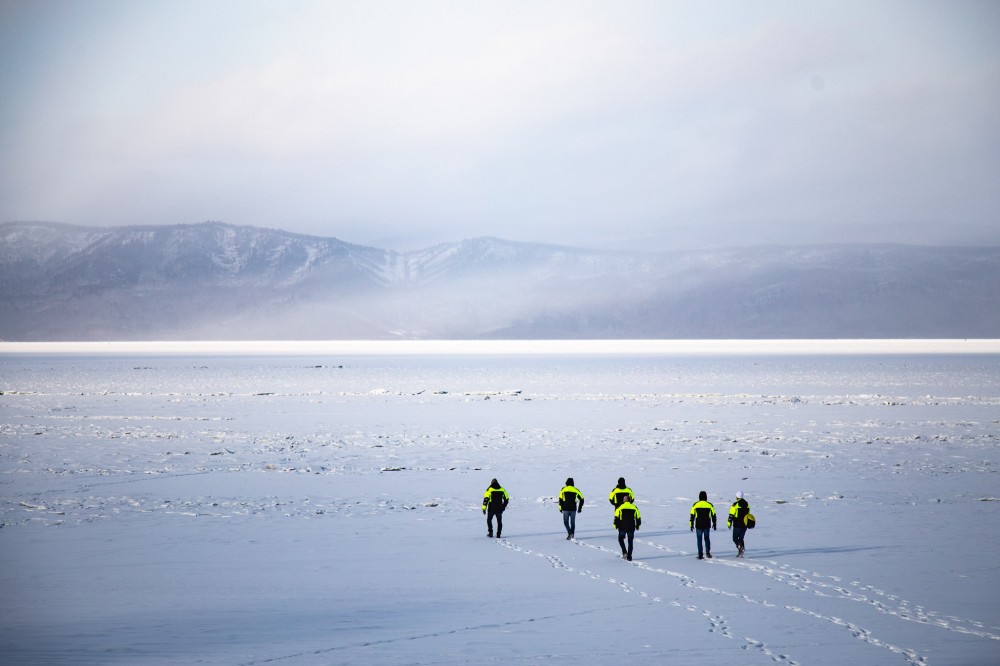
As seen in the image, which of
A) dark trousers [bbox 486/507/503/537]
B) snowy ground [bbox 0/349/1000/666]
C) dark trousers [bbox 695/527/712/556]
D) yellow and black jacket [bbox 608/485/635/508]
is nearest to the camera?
snowy ground [bbox 0/349/1000/666]

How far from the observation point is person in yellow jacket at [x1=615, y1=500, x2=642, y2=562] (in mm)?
16438

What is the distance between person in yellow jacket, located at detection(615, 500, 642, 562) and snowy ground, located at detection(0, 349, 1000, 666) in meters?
0.33

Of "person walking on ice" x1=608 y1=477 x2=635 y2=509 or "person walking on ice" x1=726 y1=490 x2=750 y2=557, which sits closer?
"person walking on ice" x1=726 y1=490 x2=750 y2=557

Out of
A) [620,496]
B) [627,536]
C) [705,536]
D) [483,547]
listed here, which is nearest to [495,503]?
[483,547]

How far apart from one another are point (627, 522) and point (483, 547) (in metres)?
2.72

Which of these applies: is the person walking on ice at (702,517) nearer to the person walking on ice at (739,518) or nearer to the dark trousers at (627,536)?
the person walking on ice at (739,518)

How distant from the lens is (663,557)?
16.9 meters

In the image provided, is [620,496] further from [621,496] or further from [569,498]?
[569,498]

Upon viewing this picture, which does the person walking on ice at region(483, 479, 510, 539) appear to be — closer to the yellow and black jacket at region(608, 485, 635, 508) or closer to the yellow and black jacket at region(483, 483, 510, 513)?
the yellow and black jacket at region(483, 483, 510, 513)

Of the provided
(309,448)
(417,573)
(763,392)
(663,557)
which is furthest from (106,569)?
(763,392)

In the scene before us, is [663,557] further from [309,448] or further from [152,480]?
[309,448]

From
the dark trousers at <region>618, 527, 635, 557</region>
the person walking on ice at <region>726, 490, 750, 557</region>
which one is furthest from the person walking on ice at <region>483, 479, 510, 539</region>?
the person walking on ice at <region>726, 490, 750, 557</region>

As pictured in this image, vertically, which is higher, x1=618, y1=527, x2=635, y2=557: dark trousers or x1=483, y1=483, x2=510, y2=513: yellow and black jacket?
x1=483, y1=483, x2=510, y2=513: yellow and black jacket

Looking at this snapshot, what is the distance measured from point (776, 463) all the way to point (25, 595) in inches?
799
